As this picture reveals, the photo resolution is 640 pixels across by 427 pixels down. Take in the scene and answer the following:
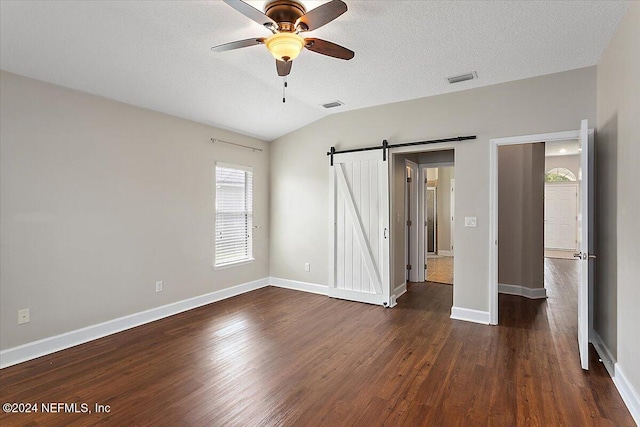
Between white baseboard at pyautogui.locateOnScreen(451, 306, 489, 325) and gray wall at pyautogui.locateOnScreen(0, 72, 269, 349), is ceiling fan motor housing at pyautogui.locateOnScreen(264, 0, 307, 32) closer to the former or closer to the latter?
gray wall at pyautogui.locateOnScreen(0, 72, 269, 349)

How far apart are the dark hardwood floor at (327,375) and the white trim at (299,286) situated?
1.06 metres

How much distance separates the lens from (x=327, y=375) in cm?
271

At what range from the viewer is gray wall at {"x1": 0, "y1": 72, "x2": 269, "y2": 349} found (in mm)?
2947

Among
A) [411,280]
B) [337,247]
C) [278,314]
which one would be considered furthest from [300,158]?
[411,280]

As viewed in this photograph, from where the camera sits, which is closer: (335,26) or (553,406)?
(553,406)

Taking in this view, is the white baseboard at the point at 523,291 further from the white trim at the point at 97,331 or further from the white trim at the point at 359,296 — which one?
the white trim at the point at 97,331

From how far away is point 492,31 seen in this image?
2723 millimetres

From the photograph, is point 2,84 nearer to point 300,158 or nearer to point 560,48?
point 300,158

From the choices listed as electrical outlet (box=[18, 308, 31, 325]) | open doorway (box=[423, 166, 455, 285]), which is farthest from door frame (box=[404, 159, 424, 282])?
electrical outlet (box=[18, 308, 31, 325])

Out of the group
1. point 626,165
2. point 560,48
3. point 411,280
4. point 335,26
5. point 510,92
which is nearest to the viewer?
point 626,165

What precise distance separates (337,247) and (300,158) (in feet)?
5.35

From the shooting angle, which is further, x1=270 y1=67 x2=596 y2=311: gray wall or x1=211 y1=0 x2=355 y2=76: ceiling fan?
x1=270 y1=67 x2=596 y2=311: gray wall

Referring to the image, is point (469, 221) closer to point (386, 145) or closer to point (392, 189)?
point (392, 189)

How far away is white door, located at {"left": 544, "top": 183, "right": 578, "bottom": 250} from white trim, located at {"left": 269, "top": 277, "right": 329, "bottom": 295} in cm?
830
